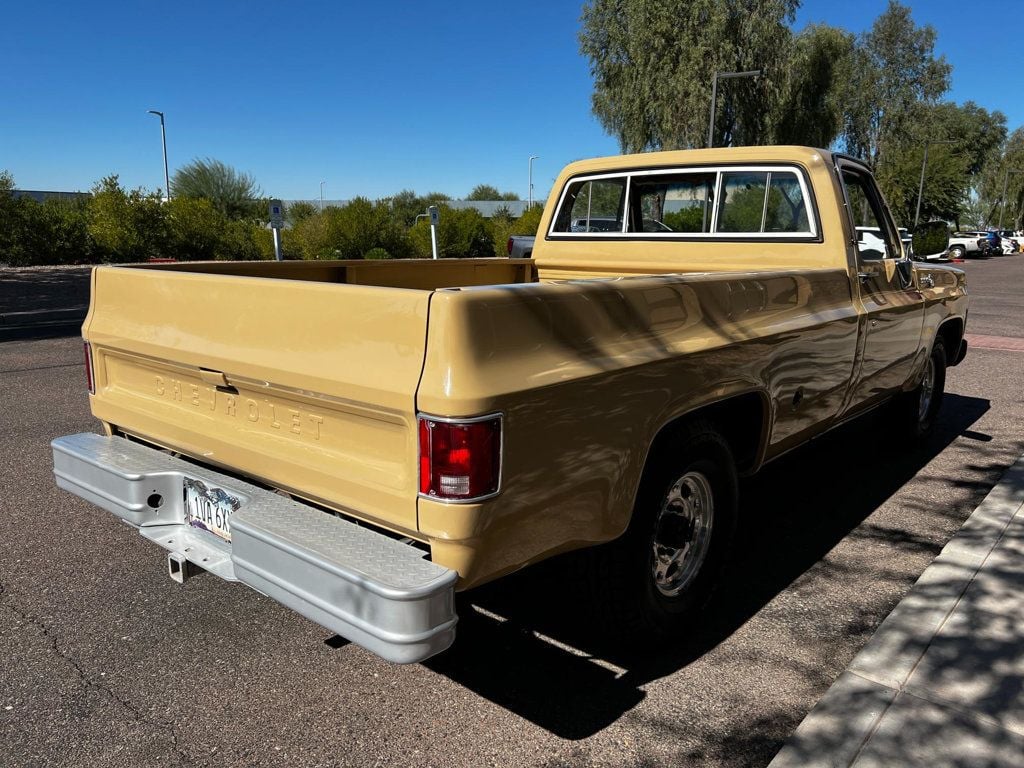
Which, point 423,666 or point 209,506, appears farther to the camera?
point 423,666

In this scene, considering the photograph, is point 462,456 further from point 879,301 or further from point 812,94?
point 812,94

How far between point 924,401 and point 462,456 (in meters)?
5.03

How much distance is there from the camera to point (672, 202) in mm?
4984

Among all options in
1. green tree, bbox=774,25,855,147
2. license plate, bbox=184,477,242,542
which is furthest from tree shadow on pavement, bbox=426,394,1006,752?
green tree, bbox=774,25,855,147

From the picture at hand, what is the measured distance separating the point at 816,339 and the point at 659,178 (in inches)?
68.7

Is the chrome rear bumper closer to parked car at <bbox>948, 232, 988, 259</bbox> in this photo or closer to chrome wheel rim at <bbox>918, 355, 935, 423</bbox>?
chrome wheel rim at <bbox>918, 355, 935, 423</bbox>

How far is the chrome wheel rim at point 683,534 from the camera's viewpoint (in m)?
3.03

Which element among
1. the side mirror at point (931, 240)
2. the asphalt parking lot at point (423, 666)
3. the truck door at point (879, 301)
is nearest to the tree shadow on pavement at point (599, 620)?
the asphalt parking lot at point (423, 666)

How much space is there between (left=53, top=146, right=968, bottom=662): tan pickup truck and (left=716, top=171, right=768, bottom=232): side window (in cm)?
29

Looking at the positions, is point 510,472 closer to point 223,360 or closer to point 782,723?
point 223,360

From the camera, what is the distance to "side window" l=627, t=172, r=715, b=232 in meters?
4.69

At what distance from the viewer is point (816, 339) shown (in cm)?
367

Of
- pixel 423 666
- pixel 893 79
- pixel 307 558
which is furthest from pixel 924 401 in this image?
pixel 893 79

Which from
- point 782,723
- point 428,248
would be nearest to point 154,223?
point 428,248
